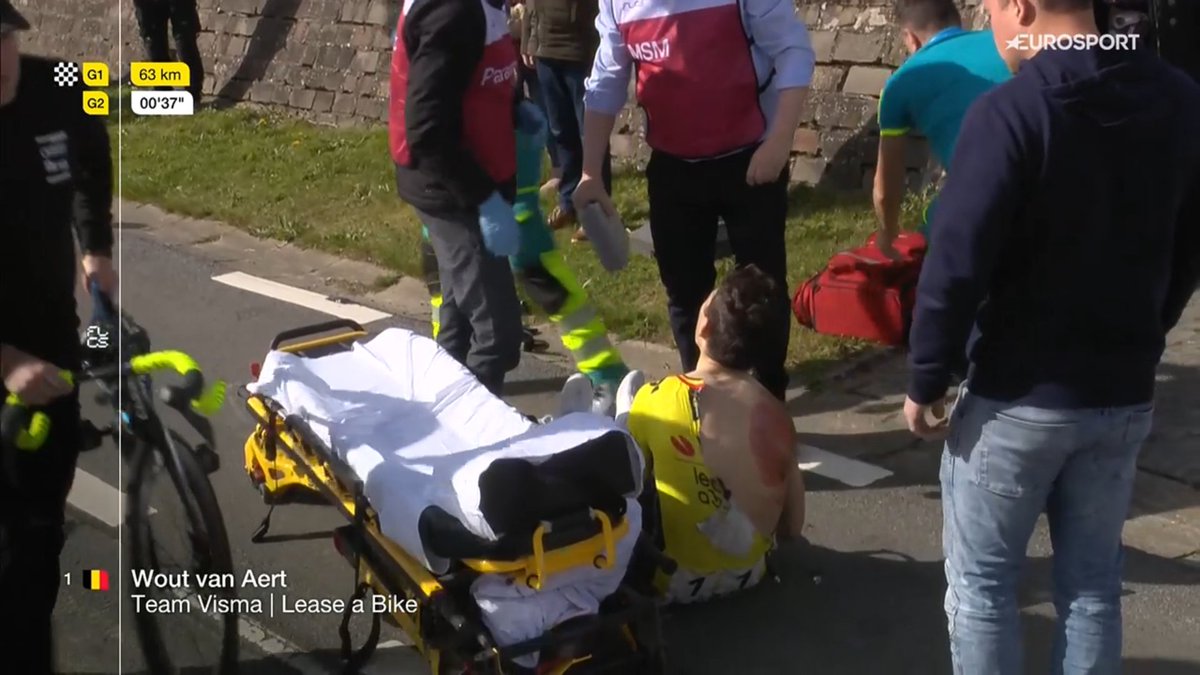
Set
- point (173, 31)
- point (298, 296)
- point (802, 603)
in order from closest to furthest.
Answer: point (802, 603) → point (298, 296) → point (173, 31)

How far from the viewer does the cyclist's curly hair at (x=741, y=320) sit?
415 centimetres

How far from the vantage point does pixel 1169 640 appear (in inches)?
160

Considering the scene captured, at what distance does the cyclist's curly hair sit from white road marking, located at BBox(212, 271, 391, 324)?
3080mm

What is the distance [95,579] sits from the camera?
4730mm

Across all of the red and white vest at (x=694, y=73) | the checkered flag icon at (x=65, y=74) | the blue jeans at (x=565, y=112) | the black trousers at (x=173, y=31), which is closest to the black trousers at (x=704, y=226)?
the red and white vest at (x=694, y=73)

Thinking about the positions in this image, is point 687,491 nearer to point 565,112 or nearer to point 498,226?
point 498,226

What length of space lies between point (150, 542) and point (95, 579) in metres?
0.88

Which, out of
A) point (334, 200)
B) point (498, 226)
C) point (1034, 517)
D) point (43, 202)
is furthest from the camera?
point (334, 200)

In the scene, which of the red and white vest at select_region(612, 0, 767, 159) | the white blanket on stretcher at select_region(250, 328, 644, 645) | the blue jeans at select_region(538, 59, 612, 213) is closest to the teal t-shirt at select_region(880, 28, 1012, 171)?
the red and white vest at select_region(612, 0, 767, 159)

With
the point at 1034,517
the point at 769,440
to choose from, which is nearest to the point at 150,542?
the point at 769,440

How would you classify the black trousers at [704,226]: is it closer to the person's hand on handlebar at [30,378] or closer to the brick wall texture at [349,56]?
the person's hand on handlebar at [30,378]

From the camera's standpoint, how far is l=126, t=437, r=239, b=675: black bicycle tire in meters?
3.71

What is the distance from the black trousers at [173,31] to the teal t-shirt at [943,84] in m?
9.19

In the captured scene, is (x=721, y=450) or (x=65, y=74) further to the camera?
(x=721, y=450)
